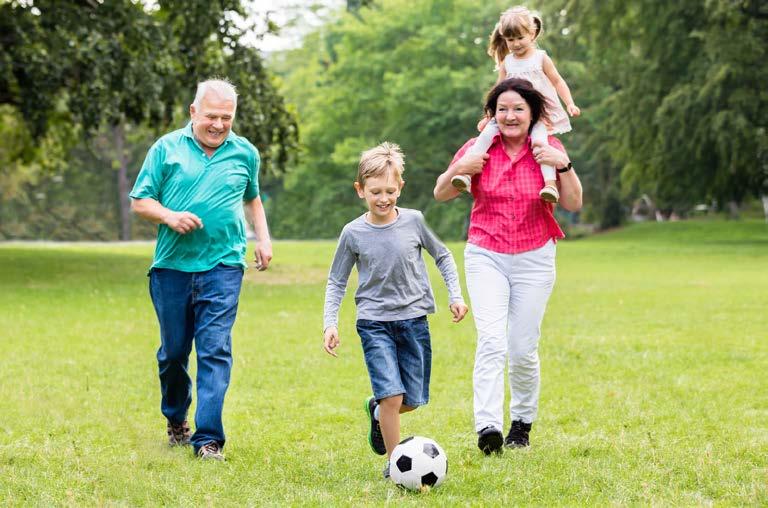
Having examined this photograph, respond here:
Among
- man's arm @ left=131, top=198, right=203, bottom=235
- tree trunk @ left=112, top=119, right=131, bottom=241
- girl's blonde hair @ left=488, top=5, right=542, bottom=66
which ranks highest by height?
girl's blonde hair @ left=488, top=5, right=542, bottom=66

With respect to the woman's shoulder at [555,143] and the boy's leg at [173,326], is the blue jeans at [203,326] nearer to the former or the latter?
the boy's leg at [173,326]

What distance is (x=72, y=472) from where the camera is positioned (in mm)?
5824

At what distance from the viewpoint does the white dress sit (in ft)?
21.3

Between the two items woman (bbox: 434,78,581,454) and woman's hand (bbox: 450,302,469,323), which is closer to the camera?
woman's hand (bbox: 450,302,469,323)

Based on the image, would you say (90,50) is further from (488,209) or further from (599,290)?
(488,209)

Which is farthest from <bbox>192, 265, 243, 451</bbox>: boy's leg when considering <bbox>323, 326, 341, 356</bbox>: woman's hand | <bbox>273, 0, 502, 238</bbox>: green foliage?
<bbox>273, 0, 502, 238</bbox>: green foliage

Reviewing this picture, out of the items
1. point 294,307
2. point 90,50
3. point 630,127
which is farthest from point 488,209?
point 630,127

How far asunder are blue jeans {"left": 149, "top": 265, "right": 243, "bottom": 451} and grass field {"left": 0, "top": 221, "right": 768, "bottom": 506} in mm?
312

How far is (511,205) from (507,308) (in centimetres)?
60

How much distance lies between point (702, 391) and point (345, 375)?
124 inches

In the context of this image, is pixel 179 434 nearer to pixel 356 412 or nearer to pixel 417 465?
pixel 356 412

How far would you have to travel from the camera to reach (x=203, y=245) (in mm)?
6242

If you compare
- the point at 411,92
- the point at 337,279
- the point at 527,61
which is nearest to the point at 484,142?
the point at 527,61

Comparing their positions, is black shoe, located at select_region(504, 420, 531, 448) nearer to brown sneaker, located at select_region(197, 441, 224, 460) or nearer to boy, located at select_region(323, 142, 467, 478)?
boy, located at select_region(323, 142, 467, 478)
